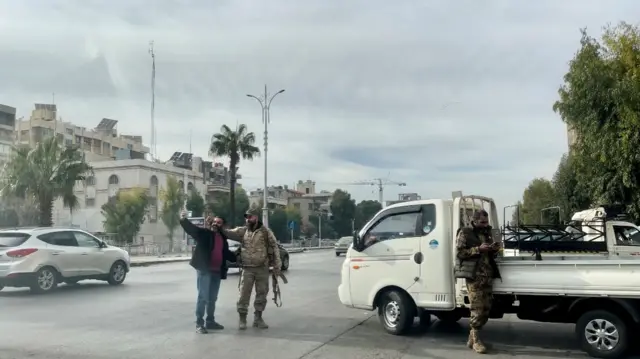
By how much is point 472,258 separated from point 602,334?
1.79 metres

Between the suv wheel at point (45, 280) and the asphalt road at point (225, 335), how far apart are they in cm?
100

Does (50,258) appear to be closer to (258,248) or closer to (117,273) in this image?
(117,273)

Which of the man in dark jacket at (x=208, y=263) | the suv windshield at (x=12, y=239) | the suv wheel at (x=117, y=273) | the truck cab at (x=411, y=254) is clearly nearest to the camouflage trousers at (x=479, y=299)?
the truck cab at (x=411, y=254)

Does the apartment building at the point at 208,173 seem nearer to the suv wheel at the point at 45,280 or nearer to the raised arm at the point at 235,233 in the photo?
the suv wheel at the point at 45,280

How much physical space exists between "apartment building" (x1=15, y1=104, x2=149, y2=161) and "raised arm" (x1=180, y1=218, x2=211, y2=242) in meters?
70.7

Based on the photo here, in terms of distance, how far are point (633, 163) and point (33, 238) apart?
18983mm

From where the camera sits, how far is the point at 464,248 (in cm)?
812

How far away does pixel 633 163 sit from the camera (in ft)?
70.8

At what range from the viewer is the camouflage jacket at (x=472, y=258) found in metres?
8.06

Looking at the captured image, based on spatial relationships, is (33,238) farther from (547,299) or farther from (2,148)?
(2,148)

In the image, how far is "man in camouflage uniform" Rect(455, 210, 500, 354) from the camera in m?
8.07

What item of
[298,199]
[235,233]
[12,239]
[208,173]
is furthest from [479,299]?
[298,199]

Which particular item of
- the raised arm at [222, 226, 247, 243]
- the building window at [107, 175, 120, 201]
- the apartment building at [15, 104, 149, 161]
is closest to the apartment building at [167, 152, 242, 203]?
the apartment building at [15, 104, 149, 161]

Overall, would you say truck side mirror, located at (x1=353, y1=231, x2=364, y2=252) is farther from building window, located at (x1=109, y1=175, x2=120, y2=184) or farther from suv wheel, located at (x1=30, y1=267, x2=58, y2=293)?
building window, located at (x1=109, y1=175, x2=120, y2=184)
